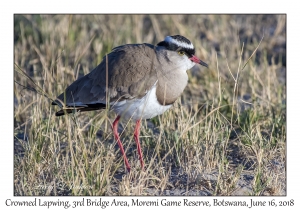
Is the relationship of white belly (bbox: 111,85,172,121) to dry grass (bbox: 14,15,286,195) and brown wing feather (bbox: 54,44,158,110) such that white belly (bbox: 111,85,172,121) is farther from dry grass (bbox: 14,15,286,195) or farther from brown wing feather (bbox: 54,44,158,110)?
dry grass (bbox: 14,15,286,195)

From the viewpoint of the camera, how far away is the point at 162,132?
5.57 metres

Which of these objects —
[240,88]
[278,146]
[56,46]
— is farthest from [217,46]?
[278,146]

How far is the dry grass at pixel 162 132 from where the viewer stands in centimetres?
475

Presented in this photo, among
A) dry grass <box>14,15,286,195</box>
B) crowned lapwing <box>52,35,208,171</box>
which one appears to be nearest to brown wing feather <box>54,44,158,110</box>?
crowned lapwing <box>52,35,208,171</box>

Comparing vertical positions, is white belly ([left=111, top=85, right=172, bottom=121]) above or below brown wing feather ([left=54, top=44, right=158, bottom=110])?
below

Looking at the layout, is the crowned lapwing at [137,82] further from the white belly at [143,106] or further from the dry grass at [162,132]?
the dry grass at [162,132]

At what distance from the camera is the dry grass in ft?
15.6

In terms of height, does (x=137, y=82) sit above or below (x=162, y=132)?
above

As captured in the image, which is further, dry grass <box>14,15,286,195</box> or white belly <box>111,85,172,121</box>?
white belly <box>111,85,172,121</box>

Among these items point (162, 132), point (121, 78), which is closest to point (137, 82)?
point (121, 78)

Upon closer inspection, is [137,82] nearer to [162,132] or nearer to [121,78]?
[121,78]

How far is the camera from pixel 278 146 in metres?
5.51

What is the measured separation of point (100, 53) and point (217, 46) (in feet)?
6.76

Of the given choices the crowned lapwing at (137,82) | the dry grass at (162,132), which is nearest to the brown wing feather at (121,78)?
the crowned lapwing at (137,82)
